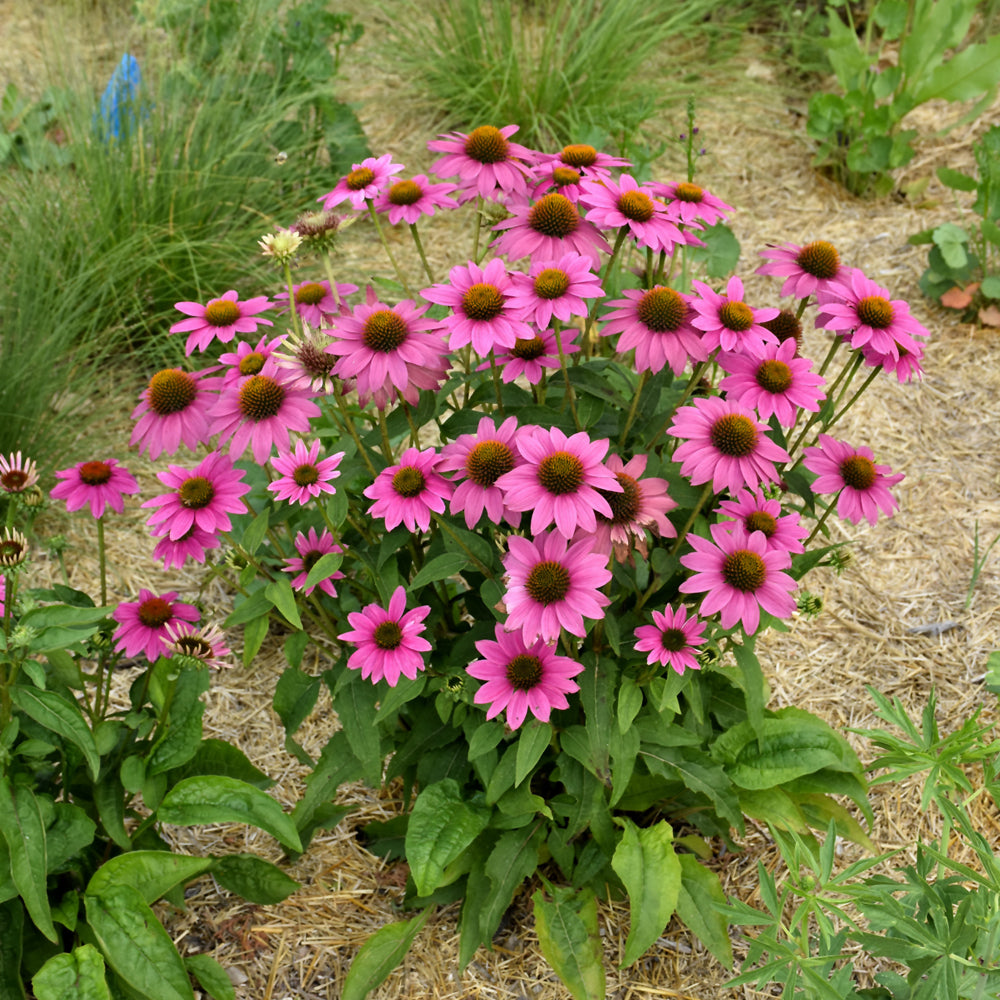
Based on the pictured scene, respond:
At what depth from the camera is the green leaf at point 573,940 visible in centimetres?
176

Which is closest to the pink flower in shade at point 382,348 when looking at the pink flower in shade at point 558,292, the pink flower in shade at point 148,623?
the pink flower in shade at point 558,292

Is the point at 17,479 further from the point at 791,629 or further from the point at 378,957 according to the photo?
the point at 791,629

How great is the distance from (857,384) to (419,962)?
2250 mm

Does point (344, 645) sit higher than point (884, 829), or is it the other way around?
point (344, 645)

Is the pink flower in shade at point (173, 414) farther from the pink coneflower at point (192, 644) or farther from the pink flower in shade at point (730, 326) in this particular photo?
Result: the pink flower in shade at point (730, 326)

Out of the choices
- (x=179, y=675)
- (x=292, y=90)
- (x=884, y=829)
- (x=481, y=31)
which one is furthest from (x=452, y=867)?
(x=481, y=31)

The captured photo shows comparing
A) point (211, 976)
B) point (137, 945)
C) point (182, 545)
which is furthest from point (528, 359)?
point (211, 976)

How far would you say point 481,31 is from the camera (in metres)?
4.03

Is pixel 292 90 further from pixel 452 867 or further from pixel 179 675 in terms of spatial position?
pixel 452 867

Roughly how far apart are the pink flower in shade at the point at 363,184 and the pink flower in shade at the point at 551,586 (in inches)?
28.4

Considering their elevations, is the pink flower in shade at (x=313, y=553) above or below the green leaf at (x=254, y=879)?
above

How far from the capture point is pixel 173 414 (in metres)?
1.64

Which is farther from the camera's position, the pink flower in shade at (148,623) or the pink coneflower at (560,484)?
the pink flower in shade at (148,623)

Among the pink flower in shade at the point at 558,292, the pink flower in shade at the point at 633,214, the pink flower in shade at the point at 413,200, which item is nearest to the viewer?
the pink flower in shade at the point at 558,292
